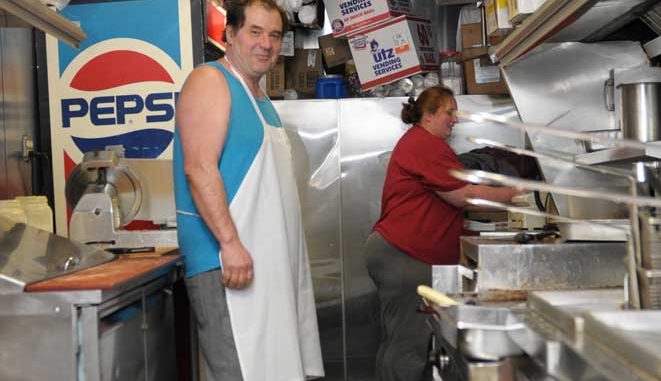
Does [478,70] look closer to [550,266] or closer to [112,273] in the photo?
[550,266]

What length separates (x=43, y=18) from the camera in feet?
7.93

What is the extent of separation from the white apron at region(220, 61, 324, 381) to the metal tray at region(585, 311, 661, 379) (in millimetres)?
1395

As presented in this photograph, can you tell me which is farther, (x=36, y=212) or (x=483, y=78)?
(x=483, y=78)

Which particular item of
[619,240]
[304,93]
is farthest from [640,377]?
[304,93]

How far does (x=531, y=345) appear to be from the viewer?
1.29 metres

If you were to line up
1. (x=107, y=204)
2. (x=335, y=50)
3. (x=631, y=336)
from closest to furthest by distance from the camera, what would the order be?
(x=631, y=336) → (x=107, y=204) → (x=335, y=50)

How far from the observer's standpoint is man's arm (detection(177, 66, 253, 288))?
7.65 ft

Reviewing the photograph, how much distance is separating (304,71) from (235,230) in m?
2.48

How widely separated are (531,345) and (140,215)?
2.42 metres

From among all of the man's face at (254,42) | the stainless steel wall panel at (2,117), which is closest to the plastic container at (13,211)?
the stainless steel wall panel at (2,117)

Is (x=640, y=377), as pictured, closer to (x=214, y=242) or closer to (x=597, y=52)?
(x=214, y=242)

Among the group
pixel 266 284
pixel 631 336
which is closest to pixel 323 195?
pixel 266 284

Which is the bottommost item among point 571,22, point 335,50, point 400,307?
point 400,307

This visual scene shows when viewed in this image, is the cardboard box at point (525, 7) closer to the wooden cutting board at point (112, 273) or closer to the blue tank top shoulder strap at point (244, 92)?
the blue tank top shoulder strap at point (244, 92)
